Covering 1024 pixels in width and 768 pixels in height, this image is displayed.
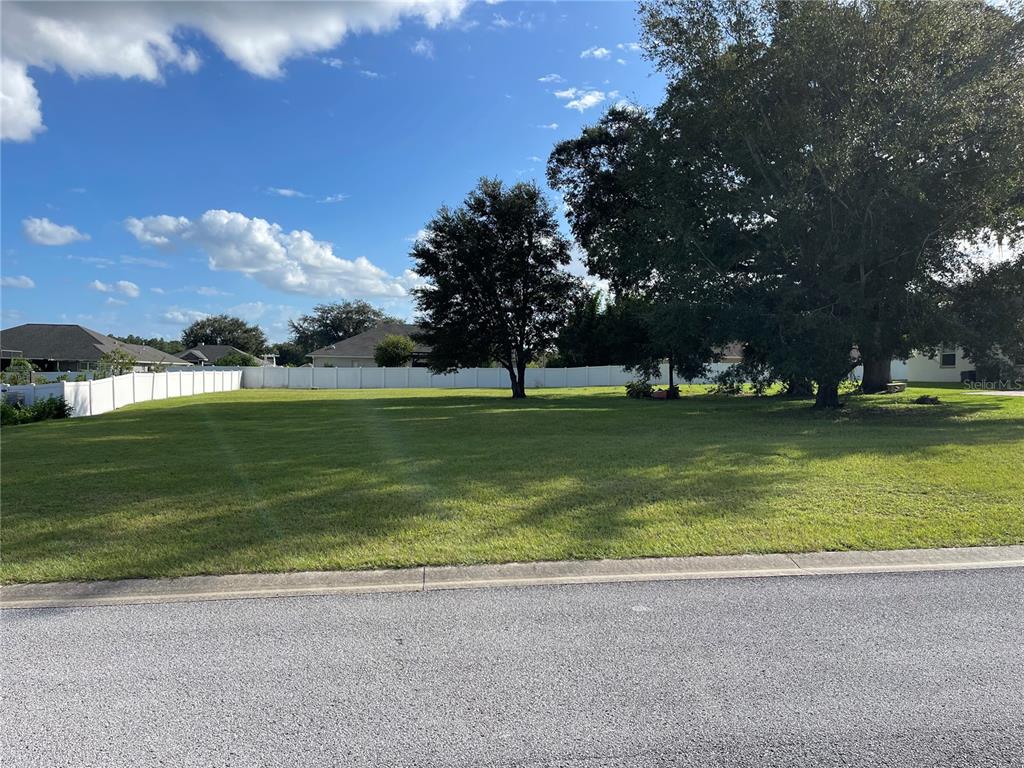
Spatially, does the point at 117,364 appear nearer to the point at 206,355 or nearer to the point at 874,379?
the point at 874,379

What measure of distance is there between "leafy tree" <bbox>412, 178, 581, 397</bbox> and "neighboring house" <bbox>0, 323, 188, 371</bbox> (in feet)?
87.8

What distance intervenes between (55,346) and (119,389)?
27.6 m

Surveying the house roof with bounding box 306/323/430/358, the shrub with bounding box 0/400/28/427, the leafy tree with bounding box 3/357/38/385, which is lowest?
the shrub with bounding box 0/400/28/427

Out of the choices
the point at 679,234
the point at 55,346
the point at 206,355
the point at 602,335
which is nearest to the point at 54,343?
the point at 55,346

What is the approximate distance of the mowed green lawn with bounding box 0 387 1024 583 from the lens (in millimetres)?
5586

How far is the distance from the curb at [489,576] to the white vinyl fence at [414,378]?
138 ft

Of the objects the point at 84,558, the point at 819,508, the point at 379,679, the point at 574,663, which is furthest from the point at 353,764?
the point at 819,508

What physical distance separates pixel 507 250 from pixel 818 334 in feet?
53.5

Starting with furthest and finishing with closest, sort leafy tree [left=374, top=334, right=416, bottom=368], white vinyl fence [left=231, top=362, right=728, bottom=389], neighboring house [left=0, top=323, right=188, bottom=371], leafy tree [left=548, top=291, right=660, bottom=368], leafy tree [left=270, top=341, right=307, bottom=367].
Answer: leafy tree [left=270, top=341, right=307, bottom=367]
leafy tree [left=374, top=334, right=416, bottom=368]
white vinyl fence [left=231, top=362, right=728, bottom=389]
neighboring house [left=0, top=323, right=188, bottom=371]
leafy tree [left=548, top=291, right=660, bottom=368]

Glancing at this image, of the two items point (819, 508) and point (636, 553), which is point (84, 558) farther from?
point (819, 508)

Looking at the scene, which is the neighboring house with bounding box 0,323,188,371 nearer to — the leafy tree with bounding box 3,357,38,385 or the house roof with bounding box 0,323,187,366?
the house roof with bounding box 0,323,187,366

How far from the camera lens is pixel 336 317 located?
101m

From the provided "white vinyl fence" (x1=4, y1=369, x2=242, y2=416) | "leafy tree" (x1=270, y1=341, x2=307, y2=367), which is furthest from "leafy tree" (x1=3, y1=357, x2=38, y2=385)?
"leafy tree" (x1=270, y1=341, x2=307, y2=367)

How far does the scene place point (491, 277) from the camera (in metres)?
29.6
